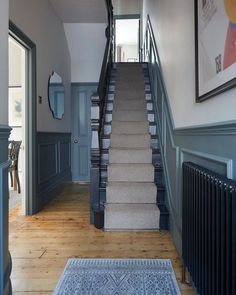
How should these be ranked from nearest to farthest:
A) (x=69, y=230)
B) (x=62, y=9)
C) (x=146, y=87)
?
(x=69, y=230)
(x=62, y=9)
(x=146, y=87)

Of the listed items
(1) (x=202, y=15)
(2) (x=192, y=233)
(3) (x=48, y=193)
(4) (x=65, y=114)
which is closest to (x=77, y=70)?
(4) (x=65, y=114)

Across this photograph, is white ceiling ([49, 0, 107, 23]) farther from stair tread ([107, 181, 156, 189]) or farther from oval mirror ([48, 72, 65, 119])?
stair tread ([107, 181, 156, 189])

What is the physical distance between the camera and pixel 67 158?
19.5 feet

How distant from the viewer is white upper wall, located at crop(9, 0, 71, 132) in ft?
11.4

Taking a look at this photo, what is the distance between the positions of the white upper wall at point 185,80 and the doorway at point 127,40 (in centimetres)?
683

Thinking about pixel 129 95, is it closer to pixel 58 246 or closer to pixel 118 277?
pixel 58 246

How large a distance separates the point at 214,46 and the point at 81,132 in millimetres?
4924

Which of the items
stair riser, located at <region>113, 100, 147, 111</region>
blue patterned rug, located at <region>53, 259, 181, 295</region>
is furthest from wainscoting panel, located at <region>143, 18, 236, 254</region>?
stair riser, located at <region>113, 100, 147, 111</region>

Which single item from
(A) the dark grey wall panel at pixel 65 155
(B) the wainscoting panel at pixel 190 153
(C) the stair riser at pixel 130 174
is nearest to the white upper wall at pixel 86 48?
(A) the dark grey wall panel at pixel 65 155

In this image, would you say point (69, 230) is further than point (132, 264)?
Yes

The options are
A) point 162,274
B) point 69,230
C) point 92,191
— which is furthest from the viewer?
point 92,191

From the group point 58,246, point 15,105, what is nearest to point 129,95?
point 15,105

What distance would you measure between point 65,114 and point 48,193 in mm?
1926

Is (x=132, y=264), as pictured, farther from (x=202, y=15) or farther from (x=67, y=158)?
(x=67, y=158)
